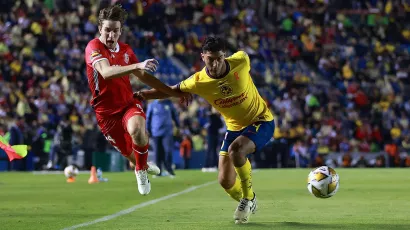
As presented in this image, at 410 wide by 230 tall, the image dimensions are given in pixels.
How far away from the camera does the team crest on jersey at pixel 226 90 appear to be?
1034 centimetres

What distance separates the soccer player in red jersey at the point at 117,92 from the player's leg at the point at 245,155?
995 mm

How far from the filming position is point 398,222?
33.1 feet

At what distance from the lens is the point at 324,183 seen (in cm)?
1129

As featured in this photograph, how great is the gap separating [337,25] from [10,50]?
1394 centimetres

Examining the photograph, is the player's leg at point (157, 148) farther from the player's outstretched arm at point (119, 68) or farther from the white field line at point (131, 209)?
the player's outstretched arm at point (119, 68)

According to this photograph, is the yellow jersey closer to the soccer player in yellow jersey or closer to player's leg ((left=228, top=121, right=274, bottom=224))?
the soccer player in yellow jersey

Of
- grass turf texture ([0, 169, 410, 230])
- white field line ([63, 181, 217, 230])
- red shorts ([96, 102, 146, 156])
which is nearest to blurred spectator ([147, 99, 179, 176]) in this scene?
grass turf texture ([0, 169, 410, 230])

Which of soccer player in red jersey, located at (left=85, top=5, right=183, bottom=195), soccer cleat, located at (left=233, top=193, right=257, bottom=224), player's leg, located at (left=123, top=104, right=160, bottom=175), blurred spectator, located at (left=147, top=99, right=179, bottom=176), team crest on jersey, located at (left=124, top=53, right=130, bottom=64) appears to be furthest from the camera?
blurred spectator, located at (left=147, top=99, right=179, bottom=176)

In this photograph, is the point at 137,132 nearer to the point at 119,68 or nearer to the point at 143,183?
the point at 143,183

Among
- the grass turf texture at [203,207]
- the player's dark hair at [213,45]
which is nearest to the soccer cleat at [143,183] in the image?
the grass turf texture at [203,207]

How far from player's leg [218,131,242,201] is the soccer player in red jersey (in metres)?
0.79

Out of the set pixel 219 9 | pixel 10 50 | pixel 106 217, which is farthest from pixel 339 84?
pixel 106 217

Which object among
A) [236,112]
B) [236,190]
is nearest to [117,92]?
[236,112]

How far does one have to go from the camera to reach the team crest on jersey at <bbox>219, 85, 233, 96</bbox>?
10344 mm
